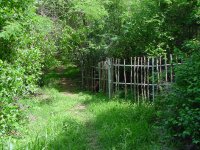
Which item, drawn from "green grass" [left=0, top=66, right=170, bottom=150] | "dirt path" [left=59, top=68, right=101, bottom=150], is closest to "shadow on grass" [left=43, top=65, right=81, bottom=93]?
"dirt path" [left=59, top=68, right=101, bottom=150]

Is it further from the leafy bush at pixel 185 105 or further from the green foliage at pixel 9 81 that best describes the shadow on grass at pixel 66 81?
the leafy bush at pixel 185 105

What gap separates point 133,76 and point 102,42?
209cm

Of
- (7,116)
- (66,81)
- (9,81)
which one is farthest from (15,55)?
(66,81)

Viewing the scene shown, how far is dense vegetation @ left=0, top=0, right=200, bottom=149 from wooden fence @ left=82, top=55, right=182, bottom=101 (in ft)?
2.07

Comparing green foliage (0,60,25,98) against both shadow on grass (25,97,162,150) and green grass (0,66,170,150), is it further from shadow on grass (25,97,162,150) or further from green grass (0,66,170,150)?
shadow on grass (25,97,162,150)

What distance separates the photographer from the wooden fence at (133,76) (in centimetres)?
855

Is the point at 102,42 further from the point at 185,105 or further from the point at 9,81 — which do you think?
the point at 185,105

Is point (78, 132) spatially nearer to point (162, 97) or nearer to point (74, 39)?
point (162, 97)

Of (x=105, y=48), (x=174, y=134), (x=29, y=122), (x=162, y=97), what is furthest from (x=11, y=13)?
(x=105, y=48)

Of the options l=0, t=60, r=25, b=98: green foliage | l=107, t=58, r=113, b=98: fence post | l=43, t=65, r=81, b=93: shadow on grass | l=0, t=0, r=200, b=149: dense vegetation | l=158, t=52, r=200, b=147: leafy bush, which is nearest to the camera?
l=158, t=52, r=200, b=147: leafy bush

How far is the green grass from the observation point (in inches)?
238

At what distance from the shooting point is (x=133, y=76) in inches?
463

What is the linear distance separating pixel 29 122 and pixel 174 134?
429 centimetres

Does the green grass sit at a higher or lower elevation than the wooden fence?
lower
